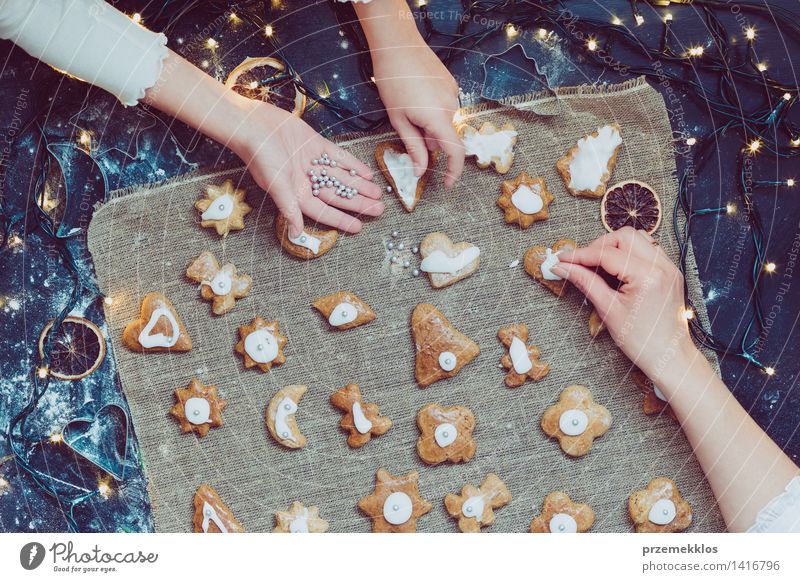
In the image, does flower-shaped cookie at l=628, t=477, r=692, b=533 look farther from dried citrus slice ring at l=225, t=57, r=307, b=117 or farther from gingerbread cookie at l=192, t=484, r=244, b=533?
dried citrus slice ring at l=225, t=57, r=307, b=117

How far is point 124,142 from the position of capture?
1.34m

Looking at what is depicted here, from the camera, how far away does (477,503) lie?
125cm

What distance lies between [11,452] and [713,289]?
1.43 meters

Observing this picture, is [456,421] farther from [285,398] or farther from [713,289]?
[713,289]

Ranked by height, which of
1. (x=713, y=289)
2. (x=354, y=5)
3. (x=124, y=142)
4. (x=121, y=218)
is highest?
(x=354, y=5)

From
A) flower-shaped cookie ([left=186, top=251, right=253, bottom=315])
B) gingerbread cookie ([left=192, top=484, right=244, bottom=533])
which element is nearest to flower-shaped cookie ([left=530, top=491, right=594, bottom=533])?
gingerbread cookie ([left=192, top=484, right=244, bottom=533])

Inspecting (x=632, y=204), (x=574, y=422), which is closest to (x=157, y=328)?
(x=574, y=422)

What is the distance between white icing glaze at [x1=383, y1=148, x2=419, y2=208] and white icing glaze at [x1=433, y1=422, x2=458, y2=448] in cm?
42

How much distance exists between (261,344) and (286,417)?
0.48 ft

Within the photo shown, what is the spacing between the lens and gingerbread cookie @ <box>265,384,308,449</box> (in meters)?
1.27

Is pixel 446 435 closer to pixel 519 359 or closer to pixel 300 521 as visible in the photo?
pixel 519 359

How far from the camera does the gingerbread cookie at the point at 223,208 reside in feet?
4.18

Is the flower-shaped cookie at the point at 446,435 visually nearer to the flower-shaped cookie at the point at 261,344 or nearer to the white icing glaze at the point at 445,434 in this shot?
the white icing glaze at the point at 445,434

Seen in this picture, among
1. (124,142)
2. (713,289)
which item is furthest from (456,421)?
(124,142)
